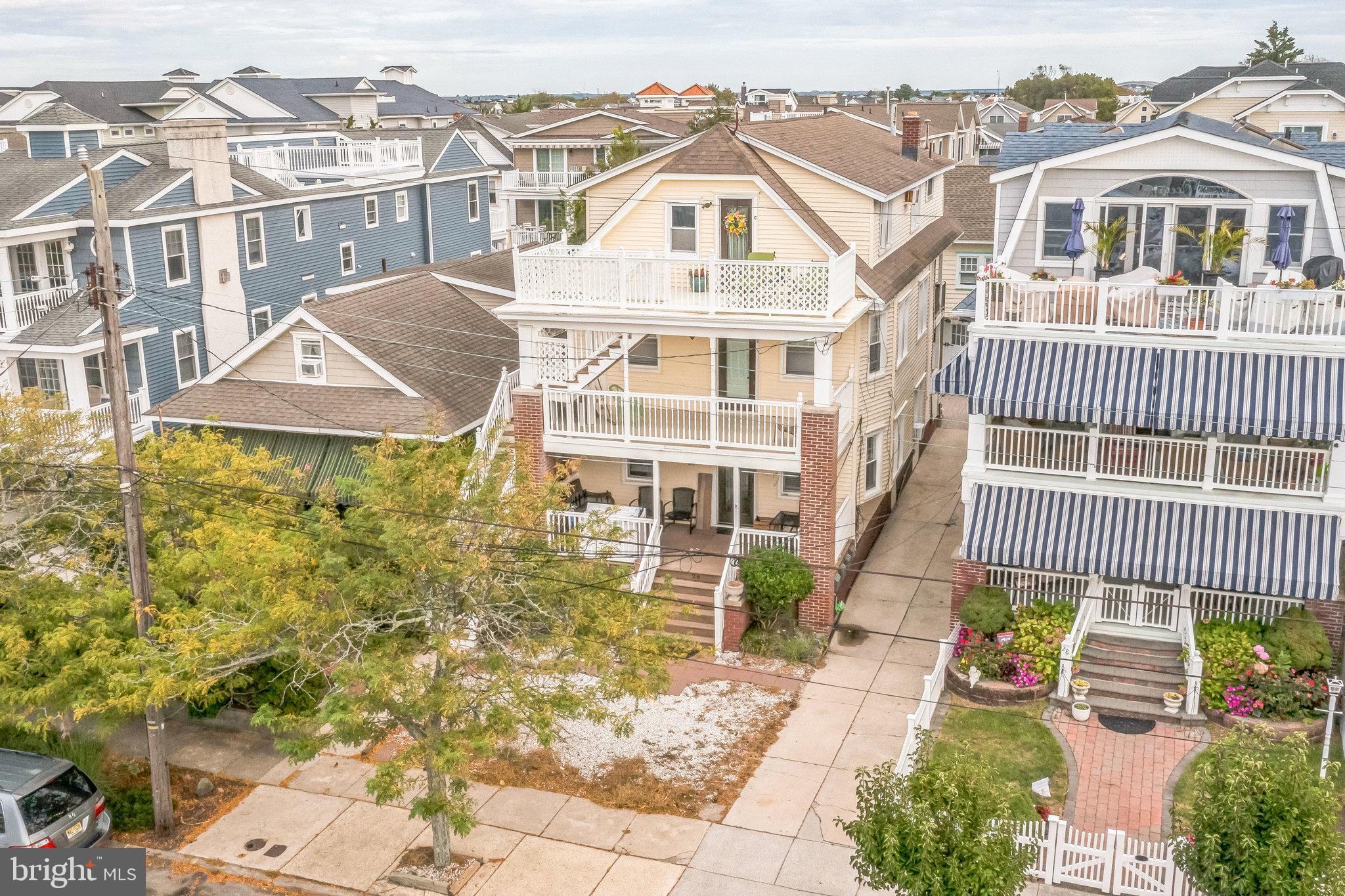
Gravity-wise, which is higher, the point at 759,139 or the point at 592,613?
the point at 759,139

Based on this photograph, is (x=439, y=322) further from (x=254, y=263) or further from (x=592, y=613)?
(x=592, y=613)

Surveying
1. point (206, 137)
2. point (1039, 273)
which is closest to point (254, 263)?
point (206, 137)

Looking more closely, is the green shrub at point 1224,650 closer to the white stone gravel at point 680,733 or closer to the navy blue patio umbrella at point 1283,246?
the navy blue patio umbrella at point 1283,246

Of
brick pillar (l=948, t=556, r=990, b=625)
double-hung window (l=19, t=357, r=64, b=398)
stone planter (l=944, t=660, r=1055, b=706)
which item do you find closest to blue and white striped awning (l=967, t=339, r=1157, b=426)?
brick pillar (l=948, t=556, r=990, b=625)

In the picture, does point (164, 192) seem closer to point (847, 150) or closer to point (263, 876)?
point (847, 150)

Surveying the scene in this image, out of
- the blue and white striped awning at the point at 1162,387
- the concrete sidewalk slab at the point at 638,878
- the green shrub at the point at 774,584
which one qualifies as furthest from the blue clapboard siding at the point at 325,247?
the concrete sidewalk slab at the point at 638,878

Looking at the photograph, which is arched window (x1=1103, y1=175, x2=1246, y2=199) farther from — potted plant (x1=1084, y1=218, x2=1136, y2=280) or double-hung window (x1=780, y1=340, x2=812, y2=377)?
double-hung window (x1=780, y1=340, x2=812, y2=377)
